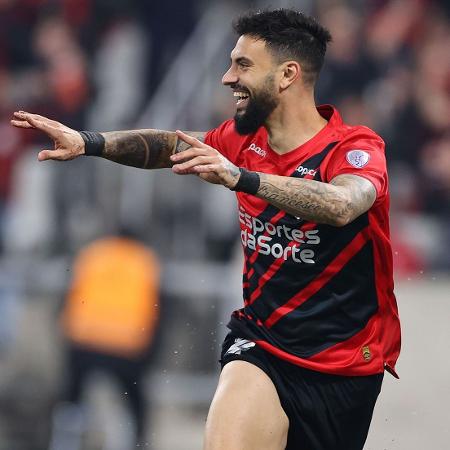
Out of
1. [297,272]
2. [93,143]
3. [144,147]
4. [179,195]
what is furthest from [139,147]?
[179,195]

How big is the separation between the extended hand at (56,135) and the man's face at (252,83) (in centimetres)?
70

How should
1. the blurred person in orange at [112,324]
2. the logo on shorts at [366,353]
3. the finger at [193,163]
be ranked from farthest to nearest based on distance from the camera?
the blurred person in orange at [112,324] < the logo on shorts at [366,353] < the finger at [193,163]

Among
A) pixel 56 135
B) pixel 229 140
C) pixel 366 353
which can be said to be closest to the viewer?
pixel 56 135

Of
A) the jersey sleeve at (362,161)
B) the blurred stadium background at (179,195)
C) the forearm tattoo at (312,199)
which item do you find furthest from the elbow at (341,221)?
the blurred stadium background at (179,195)

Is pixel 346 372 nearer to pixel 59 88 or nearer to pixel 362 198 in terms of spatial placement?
pixel 362 198

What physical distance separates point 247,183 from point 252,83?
0.83 m

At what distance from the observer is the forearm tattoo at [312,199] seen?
4.35 meters

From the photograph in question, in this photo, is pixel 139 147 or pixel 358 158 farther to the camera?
pixel 139 147

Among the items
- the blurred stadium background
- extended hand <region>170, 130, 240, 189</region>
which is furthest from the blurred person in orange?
extended hand <region>170, 130, 240, 189</region>

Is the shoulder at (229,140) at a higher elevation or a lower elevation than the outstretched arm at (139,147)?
higher

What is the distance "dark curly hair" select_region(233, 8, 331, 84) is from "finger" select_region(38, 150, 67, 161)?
3.26 feet

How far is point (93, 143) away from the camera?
500 cm

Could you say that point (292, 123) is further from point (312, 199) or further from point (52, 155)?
point (52, 155)

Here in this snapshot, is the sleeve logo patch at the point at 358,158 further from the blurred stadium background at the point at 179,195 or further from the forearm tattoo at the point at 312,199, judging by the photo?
the blurred stadium background at the point at 179,195
